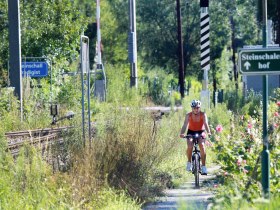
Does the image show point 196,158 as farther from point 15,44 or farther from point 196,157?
point 15,44

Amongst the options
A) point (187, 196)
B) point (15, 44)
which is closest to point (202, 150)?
point (187, 196)

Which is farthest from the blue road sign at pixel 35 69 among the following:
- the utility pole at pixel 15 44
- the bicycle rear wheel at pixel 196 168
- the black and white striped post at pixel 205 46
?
the bicycle rear wheel at pixel 196 168

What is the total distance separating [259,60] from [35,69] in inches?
874

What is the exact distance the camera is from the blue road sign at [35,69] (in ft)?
113

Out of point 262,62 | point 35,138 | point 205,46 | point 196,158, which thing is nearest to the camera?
point 262,62

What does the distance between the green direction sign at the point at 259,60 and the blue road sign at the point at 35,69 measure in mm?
21739

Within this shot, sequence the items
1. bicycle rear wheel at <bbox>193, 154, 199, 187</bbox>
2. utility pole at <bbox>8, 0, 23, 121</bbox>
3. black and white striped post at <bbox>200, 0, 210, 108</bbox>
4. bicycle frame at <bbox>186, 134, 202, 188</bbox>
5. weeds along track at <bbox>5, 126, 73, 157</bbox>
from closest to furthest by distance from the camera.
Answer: weeds along track at <bbox>5, 126, 73, 157</bbox> → bicycle rear wheel at <bbox>193, 154, 199, 187</bbox> → bicycle frame at <bbox>186, 134, 202, 188</bbox> → black and white striped post at <bbox>200, 0, 210, 108</bbox> → utility pole at <bbox>8, 0, 23, 121</bbox>

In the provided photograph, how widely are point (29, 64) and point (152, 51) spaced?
3647 cm

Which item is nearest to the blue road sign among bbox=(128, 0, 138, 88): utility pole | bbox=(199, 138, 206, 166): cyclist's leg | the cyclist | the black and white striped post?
bbox=(128, 0, 138, 88): utility pole

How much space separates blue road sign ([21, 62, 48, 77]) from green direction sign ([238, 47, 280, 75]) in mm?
21739

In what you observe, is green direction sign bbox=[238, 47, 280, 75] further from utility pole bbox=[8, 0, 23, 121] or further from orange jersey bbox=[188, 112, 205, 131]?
utility pole bbox=[8, 0, 23, 121]

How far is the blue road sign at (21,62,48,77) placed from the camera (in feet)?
113

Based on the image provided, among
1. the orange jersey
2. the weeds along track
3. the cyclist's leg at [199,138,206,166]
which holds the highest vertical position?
the orange jersey

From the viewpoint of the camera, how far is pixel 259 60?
1311 centimetres
